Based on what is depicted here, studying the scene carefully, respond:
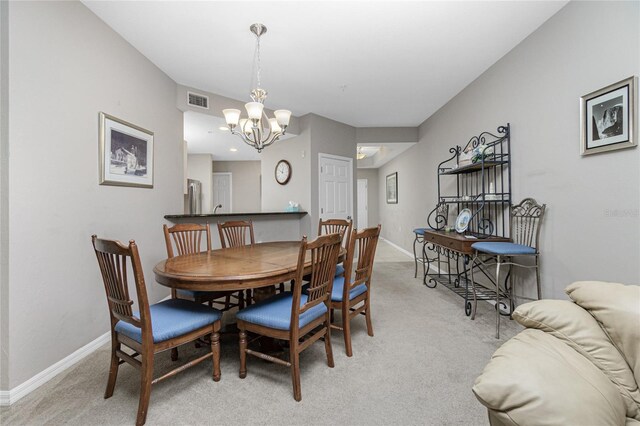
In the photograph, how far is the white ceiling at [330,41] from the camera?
2.10 metres

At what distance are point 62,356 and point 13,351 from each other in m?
0.34

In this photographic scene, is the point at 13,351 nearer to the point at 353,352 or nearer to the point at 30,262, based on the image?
the point at 30,262

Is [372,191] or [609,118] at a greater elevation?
[372,191]

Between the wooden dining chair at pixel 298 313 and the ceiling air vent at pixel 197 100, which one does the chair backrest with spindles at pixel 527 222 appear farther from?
the ceiling air vent at pixel 197 100

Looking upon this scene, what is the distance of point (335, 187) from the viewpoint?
492 cm

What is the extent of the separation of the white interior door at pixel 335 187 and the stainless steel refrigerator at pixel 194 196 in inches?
124

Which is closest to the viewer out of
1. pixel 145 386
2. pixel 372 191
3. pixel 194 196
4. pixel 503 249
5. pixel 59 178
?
pixel 145 386

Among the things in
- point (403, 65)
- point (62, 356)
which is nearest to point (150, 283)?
point (62, 356)

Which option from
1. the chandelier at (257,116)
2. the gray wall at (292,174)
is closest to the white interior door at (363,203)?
the gray wall at (292,174)

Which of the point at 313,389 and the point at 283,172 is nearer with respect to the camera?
the point at 313,389

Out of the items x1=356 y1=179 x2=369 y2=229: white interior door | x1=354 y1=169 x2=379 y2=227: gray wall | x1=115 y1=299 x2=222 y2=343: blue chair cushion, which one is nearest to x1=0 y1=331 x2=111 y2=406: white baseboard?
x1=115 y1=299 x2=222 y2=343: blue chair cushion

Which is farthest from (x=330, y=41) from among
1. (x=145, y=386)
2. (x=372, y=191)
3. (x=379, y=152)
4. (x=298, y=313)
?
(x=372, y=191)

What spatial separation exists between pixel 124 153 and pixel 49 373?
175 cm

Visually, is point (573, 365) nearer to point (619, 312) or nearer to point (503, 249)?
point (619, 312)
